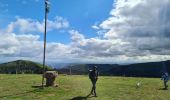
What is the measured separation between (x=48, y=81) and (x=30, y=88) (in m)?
2.90

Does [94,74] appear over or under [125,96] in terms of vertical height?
over

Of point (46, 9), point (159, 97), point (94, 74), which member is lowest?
point (159, 97)

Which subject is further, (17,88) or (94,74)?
(17,88)

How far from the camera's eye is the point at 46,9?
144ft

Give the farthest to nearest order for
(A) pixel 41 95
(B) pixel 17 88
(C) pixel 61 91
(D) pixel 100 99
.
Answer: (B) pixel 17 88 → (C) pixel 61 91 → (A) pixel 41 95 → (D) pixel 100 99

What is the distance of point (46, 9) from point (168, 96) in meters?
18.6

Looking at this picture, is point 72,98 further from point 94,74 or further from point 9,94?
point 9,94

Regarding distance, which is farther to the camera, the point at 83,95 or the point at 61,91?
the point at 61,91

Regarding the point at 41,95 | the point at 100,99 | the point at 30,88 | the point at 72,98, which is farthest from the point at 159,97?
the point at 30,88

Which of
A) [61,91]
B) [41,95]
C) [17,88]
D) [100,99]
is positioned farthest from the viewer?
[17,88]

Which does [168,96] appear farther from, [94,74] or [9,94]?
[9,94]

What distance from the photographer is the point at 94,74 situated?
126 ft

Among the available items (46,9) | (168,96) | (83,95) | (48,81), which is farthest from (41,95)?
(168,96)

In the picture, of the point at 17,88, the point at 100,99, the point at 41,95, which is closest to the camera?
the point at 100,99
